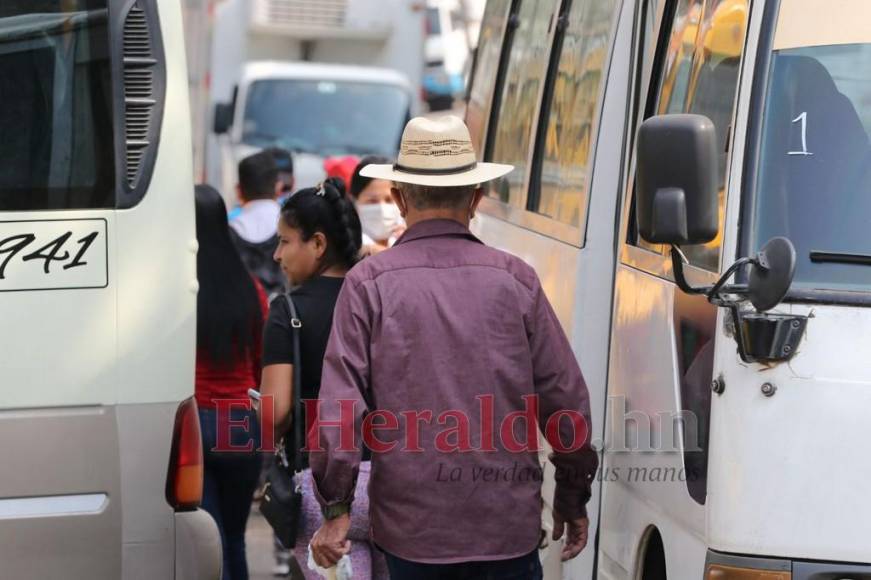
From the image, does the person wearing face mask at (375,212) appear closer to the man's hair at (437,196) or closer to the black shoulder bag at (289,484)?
the black shoulder bag at (289,484)

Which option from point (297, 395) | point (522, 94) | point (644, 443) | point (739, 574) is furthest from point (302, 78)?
point (739, 574)

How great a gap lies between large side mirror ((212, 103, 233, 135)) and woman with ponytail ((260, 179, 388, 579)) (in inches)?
527

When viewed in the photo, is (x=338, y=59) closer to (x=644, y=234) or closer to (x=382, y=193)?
(x=382, y=193)

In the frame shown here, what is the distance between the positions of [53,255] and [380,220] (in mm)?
3722

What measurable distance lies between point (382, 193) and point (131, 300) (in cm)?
388

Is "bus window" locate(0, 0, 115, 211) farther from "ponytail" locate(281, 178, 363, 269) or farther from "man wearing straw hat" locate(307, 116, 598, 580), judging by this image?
"man wearing straw hat" locate(307, 116, 598, 580)

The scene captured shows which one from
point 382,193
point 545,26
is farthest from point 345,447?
point 382,193

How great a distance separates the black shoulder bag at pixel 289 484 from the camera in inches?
170

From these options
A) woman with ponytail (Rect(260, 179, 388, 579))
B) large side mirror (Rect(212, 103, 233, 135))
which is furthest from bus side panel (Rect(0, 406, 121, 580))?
large side mirror (Rect(212, 103, 233, 135))

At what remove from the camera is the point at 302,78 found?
18875 mm

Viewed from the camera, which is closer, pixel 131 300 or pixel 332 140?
pixel 131 300

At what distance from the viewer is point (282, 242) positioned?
481 centimetres

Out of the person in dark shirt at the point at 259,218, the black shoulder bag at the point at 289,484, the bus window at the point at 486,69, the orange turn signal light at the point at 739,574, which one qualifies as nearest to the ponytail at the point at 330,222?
the black shoulder bag at the point at 289,484

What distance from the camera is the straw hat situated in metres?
3.91
